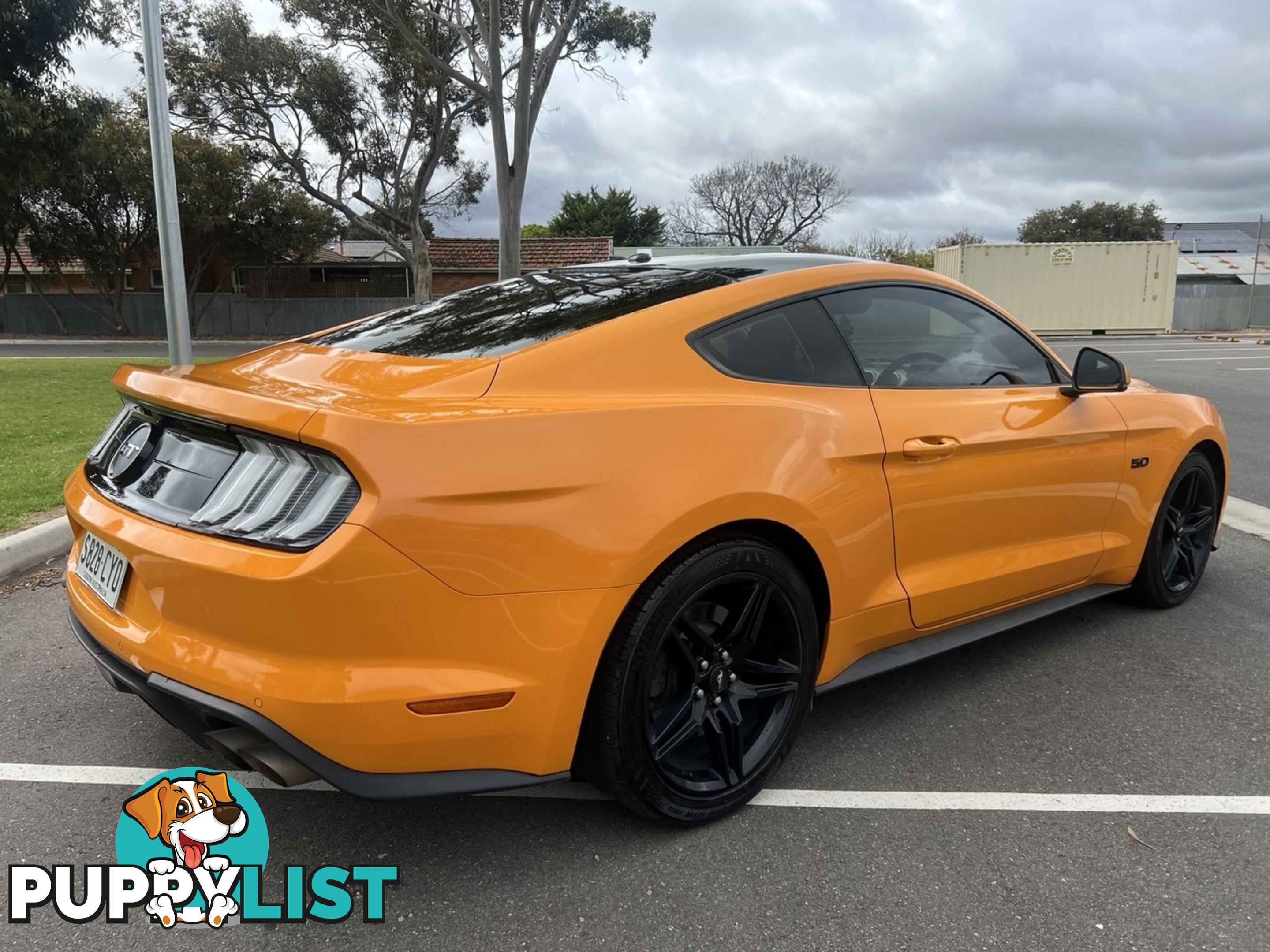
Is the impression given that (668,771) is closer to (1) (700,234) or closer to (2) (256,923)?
(2) (256,923)

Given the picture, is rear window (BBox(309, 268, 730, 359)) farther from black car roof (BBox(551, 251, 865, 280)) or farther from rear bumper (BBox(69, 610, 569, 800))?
rear bumper (BBox(69, 610, 569, 800))

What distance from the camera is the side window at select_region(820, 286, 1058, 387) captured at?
9.35ft

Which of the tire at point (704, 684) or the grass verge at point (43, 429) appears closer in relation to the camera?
the tire at point (704, 684)

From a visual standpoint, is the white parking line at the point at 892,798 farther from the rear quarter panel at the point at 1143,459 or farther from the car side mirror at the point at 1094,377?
the car side mirror at the point at 1094,377

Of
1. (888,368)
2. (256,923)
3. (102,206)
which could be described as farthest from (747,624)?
(102,206)

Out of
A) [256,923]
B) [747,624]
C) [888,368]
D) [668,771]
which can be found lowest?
[256,923]

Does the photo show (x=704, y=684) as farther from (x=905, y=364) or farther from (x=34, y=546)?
(x=34, y=546)

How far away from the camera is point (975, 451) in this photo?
9.46 feet

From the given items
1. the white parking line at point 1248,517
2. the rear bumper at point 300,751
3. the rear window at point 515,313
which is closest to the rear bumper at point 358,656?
the rear bumper at point 300,751

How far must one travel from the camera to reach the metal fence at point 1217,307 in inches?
1335

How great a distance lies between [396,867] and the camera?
87.6 inches

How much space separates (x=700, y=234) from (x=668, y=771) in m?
53.8

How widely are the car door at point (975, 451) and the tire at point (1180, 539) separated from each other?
561 mm

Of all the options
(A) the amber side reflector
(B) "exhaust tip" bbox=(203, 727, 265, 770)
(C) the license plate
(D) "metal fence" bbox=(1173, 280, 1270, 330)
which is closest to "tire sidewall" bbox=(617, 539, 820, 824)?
(A) the amber side reflector
